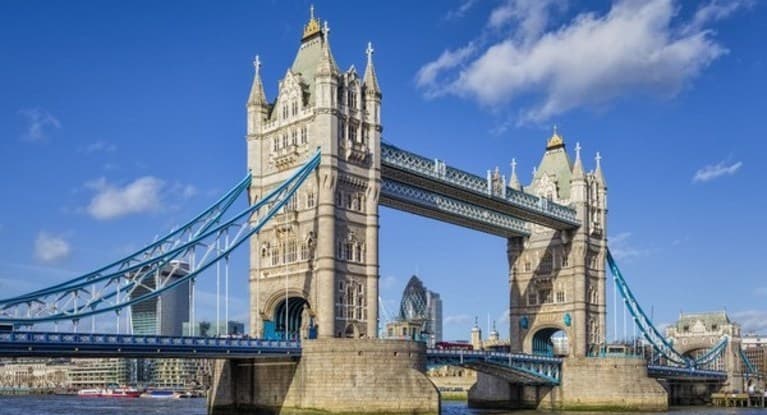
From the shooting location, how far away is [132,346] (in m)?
50.4

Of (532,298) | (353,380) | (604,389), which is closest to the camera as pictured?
(353,380)

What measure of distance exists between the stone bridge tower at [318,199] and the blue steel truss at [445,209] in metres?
4.93

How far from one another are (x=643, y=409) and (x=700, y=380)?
30070 millimetres

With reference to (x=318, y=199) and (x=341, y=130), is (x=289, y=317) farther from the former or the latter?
(x=341, y=130)

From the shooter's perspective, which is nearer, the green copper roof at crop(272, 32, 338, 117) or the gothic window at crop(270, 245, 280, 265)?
the green copper roof at crop(272, 32, 338, 117)

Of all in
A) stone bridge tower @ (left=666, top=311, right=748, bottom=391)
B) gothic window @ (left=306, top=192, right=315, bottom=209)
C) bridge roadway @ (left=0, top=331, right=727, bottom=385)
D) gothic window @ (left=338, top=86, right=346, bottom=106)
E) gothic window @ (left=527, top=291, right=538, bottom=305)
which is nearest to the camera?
bridge roadway @ (left=0, top=331, right=727, bottom=385)

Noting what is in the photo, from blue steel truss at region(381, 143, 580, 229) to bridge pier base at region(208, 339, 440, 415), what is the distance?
1448 centimetres

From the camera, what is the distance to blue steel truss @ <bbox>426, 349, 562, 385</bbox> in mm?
68875

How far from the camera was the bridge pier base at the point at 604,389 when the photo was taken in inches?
3174

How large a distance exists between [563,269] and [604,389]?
1278 cm

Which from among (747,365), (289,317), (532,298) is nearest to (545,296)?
(532,298)

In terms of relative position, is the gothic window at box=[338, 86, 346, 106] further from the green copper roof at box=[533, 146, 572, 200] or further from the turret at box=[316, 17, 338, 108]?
the green copper roof at box=[533, 146, 572, 200]

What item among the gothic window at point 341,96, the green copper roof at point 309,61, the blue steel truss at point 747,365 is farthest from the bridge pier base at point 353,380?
the blue steel truss at point 747,365

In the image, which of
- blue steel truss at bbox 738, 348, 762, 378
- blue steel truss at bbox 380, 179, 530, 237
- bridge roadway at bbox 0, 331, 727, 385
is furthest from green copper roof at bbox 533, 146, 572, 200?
blue steel truss at bbox 738, 348, 762, 378
